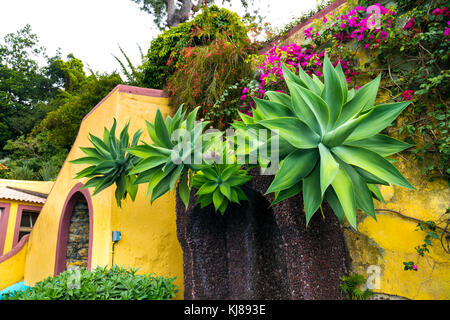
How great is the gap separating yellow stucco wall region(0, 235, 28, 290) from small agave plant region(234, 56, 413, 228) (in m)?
9.00

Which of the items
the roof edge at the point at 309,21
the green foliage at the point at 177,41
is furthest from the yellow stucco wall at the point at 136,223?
the roof edge at the point at 309,21

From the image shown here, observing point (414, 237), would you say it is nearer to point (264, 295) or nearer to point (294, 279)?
point (294, 279)

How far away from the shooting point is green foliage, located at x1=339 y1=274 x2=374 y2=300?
2459 mm

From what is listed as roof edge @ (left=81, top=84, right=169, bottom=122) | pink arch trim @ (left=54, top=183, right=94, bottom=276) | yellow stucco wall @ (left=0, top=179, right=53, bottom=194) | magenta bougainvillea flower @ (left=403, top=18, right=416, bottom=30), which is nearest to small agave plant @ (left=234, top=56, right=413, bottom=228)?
magenta bougainvillea flower @ (left=403, top=18, right=416, bottom=30)

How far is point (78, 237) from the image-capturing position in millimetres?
6090

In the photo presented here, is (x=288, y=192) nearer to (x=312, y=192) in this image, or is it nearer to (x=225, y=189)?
(x=312, y=192)

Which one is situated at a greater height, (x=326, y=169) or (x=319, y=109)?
(x=319, y=109)

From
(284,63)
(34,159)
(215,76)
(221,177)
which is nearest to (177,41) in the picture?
(215,76)

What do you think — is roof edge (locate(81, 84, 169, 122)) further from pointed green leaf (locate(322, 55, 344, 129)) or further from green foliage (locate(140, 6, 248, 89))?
pointed green leaf (locate(322, 55, 344, 129))

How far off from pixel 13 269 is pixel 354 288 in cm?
874

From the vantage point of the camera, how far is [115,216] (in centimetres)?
428

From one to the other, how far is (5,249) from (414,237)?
11.3 metres

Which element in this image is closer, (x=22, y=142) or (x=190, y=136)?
(x=190, y=136)
